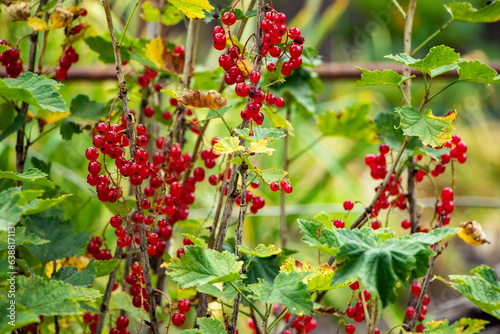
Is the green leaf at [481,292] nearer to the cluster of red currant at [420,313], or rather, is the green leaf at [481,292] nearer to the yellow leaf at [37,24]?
the cluster of red currant at [420,313]

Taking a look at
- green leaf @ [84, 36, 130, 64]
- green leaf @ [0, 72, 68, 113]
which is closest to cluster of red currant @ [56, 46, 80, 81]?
green leaf @ [84, 36, 130, 64]

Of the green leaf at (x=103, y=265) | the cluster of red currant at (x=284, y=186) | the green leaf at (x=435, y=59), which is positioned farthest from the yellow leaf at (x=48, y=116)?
the green leaf at (x=435, y=59)

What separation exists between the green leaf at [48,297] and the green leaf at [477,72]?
51 centimetres

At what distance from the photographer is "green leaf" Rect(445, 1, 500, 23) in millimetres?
771

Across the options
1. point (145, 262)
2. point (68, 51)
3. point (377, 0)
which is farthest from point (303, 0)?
point (145, 262)

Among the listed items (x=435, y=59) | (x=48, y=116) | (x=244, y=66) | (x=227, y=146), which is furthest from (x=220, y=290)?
(x=48, y=116)

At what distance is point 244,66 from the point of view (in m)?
0.62

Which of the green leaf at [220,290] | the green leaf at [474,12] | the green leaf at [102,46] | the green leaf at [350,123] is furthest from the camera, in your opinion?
the green leaf at [350,123]

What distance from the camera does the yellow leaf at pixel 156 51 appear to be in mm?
833

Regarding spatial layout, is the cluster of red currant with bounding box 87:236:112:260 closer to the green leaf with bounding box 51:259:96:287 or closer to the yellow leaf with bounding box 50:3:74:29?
the green leaf with bounding box 51:259:96:287

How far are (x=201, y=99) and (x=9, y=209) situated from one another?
0.80ft

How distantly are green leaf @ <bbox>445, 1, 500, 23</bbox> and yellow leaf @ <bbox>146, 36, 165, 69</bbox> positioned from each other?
0.47 meters

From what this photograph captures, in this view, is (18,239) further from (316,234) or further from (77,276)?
(316,234)

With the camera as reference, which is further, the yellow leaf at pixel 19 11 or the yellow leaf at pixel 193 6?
the yellow leaf at pixel 19 11
